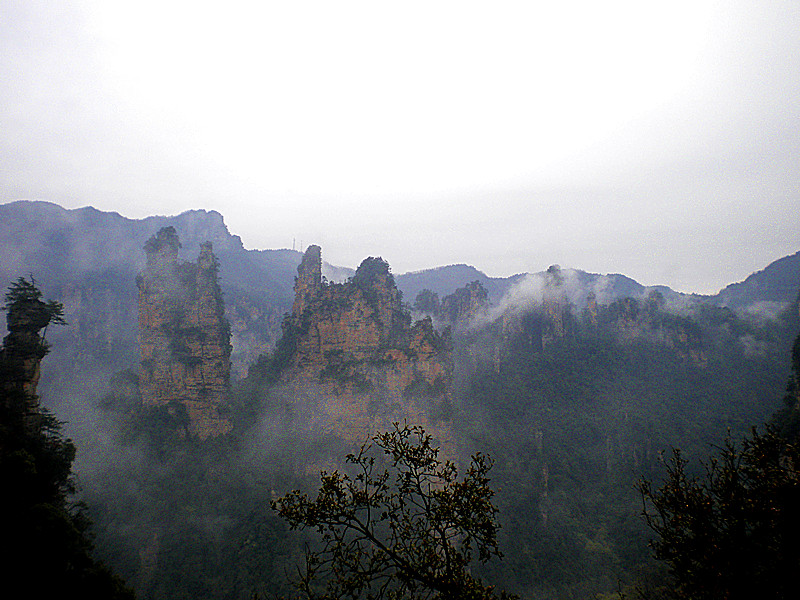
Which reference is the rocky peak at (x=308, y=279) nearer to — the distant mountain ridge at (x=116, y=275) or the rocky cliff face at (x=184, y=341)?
the rocky cliff face at (x=184, y=341)

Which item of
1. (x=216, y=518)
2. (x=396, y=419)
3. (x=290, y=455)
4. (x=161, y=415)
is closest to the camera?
(x=216, y=518)

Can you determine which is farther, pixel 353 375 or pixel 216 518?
pixel 353 375

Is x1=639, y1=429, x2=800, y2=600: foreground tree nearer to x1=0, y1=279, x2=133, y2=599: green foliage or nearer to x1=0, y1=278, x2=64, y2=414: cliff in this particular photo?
x1=0, y1=279, x2=133, y2=599: green foliage

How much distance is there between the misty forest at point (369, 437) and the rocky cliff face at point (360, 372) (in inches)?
12.7

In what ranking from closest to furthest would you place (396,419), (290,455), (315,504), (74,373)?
(315,504) → (290,455) → (396,419) → (74,373)

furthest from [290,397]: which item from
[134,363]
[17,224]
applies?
[17,224]

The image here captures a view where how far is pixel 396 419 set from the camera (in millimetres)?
52562

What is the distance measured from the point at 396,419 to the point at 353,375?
9.23 m

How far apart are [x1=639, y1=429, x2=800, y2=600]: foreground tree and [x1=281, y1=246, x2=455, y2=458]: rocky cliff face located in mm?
42643

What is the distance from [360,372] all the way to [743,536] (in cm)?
4617

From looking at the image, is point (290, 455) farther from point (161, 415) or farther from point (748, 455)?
point (748, 455)

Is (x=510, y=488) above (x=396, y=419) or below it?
below

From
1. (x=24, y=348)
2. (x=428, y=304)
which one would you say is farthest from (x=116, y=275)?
(x=24, y=348)

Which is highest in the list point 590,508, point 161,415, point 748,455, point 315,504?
point 748,455
